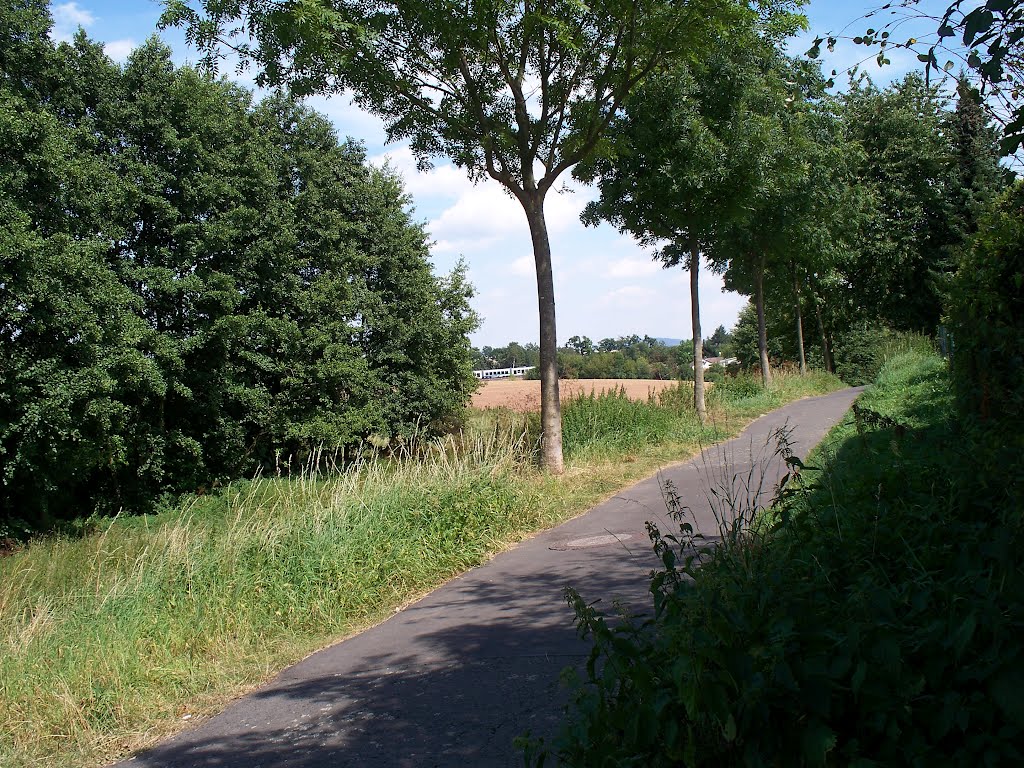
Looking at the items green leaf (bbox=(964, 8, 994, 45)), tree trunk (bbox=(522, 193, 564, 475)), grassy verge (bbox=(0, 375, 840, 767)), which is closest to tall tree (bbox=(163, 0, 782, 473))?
tree trunk (bbox=(522, 193, 564, 475))

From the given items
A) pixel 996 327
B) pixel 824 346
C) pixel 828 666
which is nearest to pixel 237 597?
pixel 828 666

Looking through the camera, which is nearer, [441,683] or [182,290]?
[441,683]

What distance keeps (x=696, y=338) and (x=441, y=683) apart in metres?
14.9

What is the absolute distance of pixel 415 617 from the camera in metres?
6.62

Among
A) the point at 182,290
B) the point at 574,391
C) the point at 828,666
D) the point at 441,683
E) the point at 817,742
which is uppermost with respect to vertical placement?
the point at 182,290

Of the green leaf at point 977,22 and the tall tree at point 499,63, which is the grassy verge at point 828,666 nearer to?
the green leaf at point 977,22

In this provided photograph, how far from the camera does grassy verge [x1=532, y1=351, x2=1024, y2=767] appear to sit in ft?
7.56

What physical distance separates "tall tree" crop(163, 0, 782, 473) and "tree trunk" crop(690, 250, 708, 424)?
19.3ft

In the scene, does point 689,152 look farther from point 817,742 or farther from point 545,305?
point 817,742

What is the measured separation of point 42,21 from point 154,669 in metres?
18.5

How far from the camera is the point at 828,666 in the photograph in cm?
244

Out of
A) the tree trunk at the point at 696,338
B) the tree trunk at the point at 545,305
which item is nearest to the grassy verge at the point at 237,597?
the tree trunk at the point at 545,305

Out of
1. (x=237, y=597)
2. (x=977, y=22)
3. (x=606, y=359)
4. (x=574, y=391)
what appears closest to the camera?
(x=977, y=22)

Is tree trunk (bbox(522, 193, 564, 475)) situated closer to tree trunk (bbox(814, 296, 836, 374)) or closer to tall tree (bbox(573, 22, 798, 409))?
tall tree (bbox(573, 22, 798, 409))
